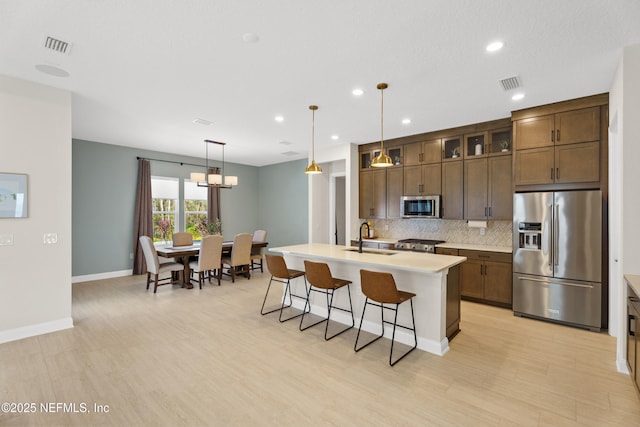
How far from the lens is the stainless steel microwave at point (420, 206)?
525 centimetres

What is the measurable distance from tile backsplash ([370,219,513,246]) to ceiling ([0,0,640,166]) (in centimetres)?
179

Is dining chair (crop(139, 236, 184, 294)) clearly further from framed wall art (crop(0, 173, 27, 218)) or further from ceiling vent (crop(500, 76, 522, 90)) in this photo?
ceiling vent (crop(500, 76, 522, 90))

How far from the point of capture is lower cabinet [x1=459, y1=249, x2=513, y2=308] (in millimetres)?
4363

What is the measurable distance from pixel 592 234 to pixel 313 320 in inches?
139

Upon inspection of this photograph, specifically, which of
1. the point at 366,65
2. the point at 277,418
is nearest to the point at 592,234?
the point at 366,65

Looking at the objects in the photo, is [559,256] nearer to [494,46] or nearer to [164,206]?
[494,46]

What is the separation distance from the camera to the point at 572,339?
343 centimetres

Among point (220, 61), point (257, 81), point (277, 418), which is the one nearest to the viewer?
point (277, 418)

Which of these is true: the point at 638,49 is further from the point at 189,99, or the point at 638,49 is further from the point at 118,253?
the point at 118,253

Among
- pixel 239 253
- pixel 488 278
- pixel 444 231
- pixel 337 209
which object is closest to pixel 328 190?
pixel 337 209

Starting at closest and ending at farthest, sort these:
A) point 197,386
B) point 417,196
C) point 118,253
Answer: point 197,386, point 417,196, point 118,253

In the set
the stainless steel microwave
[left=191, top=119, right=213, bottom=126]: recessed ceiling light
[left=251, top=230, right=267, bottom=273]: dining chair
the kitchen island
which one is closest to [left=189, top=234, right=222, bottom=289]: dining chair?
[left=251, top=230, right=267, bottom=273]: dining chair

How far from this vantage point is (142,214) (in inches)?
267

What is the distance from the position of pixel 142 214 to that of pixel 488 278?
6881mm
